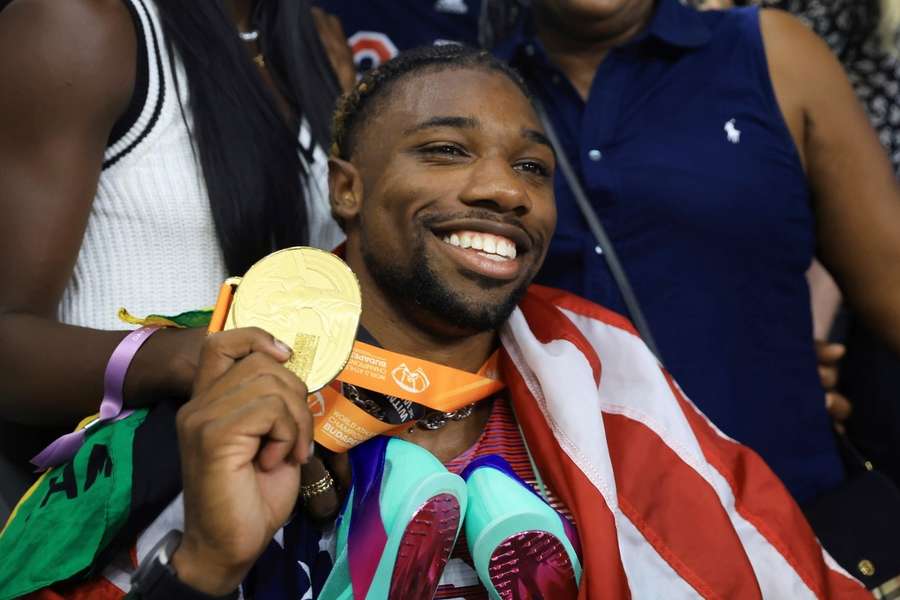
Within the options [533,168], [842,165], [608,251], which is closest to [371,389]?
[533,168]

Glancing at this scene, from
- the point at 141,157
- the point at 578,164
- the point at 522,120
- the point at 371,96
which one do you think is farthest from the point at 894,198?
the point at 141,157

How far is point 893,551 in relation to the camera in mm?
2578

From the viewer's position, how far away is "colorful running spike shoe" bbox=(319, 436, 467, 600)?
1979mm

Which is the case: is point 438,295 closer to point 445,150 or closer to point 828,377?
point 445,150

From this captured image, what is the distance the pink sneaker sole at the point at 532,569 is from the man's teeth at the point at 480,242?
1.78ft

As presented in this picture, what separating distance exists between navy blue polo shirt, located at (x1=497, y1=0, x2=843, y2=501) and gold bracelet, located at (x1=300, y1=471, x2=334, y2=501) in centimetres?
93

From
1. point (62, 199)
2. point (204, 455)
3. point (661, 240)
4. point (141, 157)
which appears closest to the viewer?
point (204, 455)

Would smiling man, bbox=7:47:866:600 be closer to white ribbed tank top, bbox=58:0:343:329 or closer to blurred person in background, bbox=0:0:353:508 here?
blurred person in background, bbox=0:0:353:508

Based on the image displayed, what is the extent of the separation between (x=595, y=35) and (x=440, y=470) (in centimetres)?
134

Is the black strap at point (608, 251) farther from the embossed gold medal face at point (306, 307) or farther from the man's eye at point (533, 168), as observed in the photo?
the embossed gold medal face at point (306, 307)

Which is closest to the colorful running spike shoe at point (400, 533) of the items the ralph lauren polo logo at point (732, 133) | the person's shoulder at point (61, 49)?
the person's shoulder at point (61, 49)

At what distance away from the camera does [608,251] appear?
281 cm

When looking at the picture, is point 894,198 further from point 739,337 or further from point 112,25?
point 112,25

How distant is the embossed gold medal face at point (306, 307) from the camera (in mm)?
1882
